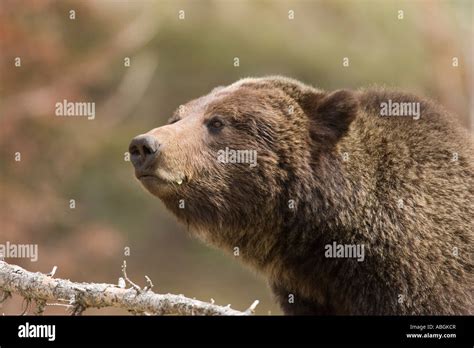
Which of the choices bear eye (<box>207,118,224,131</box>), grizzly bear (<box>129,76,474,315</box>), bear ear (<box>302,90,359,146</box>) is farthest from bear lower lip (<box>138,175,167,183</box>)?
bear ear (<box>302,90,359,146</box>)

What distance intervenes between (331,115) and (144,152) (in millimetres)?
1577

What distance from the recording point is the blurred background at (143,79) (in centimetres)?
1708

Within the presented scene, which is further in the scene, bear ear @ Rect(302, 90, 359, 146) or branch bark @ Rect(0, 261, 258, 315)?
bear ear @ Rect(302, 90, 359, 146)

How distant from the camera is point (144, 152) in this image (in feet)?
19.5

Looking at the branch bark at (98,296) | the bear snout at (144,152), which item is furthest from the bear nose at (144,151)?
the branch bark at (98,296)

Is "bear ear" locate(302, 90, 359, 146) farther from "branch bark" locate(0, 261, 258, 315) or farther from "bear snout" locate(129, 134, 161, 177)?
"branch bark" locate(0, 261, 258, 315)

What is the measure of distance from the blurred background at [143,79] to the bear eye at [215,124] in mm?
9743

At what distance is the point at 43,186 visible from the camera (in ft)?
57.0

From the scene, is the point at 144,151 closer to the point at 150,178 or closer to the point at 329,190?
the point at 150,178

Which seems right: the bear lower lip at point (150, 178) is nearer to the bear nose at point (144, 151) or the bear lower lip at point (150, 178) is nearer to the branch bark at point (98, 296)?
the bear nose at point (144, 151)

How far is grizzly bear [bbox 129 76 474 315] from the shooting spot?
237 inches

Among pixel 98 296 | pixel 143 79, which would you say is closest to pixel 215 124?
pixel 98 296

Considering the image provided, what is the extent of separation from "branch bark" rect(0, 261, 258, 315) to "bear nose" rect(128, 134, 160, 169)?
97 cm

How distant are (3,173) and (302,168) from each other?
11773mm
